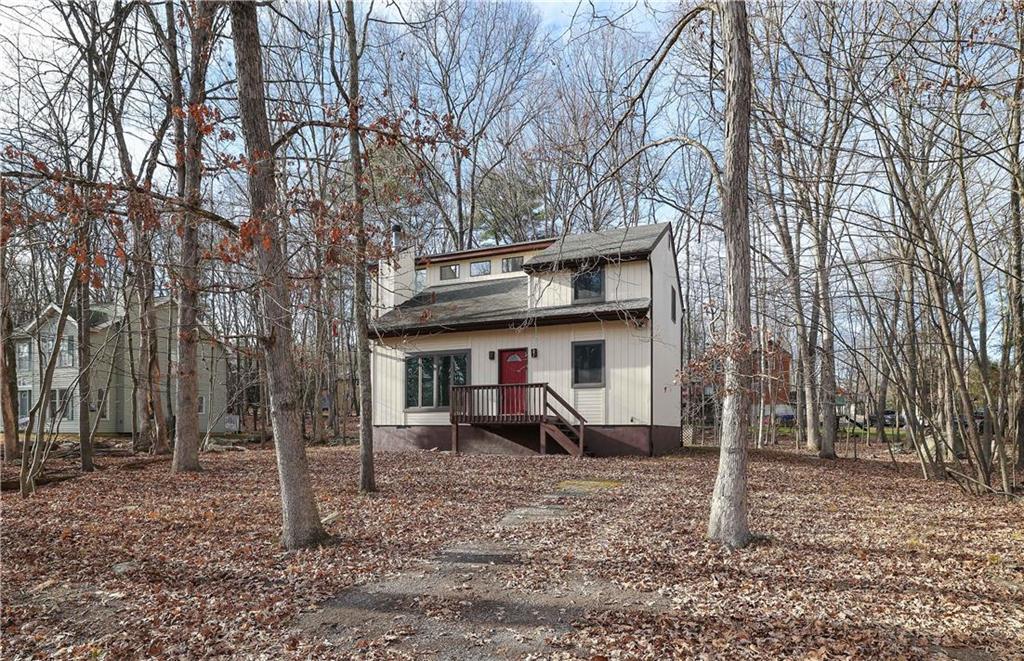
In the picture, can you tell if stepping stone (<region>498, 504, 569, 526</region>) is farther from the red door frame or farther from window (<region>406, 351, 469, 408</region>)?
window (<region>406, 351, 469, 408</region>)

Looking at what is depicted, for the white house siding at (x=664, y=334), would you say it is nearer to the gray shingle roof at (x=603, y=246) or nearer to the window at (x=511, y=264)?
the gray shingle roof at (x=603, y=246)

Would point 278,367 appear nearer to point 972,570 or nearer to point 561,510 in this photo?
point 561,510

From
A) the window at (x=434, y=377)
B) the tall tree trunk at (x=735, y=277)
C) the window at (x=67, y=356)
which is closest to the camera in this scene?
the tall tree trunk at (x=735, y=277)

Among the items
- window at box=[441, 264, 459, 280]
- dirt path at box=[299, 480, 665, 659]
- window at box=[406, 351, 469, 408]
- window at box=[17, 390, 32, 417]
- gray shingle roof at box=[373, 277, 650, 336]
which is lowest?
dirt path at box=[299, 480, 665, 659]

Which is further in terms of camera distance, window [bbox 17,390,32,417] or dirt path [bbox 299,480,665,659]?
window [bbox 17,390,32,417]

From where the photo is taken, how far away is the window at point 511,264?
19.2m

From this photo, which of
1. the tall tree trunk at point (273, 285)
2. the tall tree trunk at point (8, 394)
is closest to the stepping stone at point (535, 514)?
the tall tree trunk at point (273, 285)

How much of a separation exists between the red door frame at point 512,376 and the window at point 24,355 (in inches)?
1001

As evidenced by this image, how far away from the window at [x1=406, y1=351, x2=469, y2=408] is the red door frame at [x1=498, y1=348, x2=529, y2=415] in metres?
1.03

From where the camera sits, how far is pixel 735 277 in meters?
6.36

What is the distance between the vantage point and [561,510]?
8.52 meters

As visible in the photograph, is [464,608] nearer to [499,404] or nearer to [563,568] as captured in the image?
[563,568]

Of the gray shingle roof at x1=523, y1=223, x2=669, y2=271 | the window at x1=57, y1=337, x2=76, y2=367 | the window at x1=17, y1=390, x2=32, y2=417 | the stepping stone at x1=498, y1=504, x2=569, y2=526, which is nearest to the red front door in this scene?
the gray shingle roof at x1=523, y1=223, x2=669, y2=271

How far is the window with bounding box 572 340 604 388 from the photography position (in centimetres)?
1609
